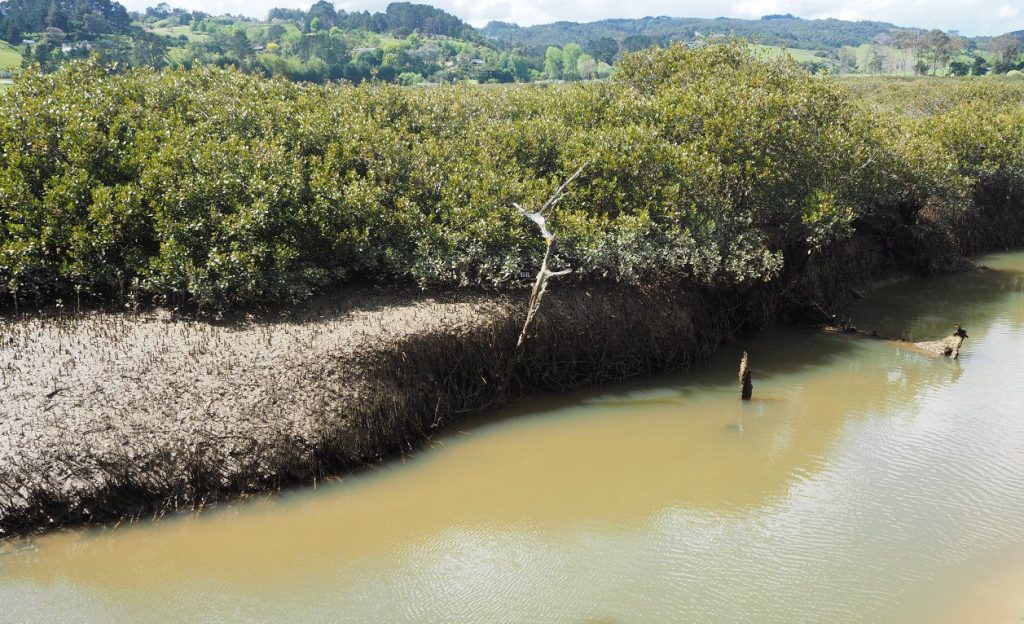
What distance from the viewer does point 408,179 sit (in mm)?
17234

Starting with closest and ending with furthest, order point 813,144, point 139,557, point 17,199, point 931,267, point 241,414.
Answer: point 139,557 < point 241,414 < point 17,199 < point 813,144 < point 931,267

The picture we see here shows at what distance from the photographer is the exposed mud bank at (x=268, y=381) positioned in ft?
36.5

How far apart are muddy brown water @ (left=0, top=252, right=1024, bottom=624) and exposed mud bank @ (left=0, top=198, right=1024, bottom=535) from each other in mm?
553

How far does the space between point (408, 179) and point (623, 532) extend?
31.0 feet

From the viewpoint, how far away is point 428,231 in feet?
52.5

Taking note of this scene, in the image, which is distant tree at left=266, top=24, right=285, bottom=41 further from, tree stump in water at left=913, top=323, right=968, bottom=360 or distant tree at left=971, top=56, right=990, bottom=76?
tree stump in water at left=913, top=323, right=968, bottom=360

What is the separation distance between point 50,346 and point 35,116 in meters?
5.49

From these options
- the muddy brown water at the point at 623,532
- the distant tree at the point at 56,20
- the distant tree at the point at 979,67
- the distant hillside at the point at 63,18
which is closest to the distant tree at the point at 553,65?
the distant tree at the point at 979,67

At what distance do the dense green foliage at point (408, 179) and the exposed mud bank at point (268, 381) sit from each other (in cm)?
89

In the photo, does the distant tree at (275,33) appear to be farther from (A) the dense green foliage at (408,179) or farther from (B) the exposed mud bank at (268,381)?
(B) the exposed mud bank at (268,381)

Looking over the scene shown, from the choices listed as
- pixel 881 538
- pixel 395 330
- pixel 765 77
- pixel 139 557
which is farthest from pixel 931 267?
pixel 139 557

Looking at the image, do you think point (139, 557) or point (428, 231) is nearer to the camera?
point (139, 557)

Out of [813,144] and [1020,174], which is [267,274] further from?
[1020,174]

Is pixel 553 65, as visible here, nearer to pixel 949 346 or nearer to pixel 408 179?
pixel 949 346
